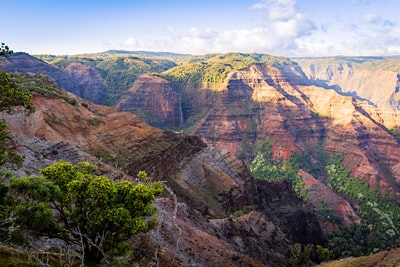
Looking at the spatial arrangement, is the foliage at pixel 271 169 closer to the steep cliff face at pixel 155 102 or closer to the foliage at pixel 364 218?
the foliage at pixel 364 218

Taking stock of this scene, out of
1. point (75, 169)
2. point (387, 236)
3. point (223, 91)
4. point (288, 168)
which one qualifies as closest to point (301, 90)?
point (223, 91)

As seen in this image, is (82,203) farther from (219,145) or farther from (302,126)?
(302,126)

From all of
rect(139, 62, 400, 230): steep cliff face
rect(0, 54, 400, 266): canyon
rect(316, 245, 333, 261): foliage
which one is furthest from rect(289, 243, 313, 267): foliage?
rect(139, 62, 400, 230): steep cliff face

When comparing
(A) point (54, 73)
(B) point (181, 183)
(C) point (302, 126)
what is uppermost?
(A) point (54, 73)

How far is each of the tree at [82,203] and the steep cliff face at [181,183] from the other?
7643mm

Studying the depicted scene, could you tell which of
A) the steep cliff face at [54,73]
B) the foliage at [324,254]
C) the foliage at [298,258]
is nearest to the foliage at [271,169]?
the foliage at [324,254]

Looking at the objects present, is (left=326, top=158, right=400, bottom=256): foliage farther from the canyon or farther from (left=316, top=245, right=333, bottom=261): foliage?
(left=316, top=245, right=333, bottom=261): foliage

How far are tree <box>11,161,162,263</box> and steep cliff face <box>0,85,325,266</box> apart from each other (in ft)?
25.1

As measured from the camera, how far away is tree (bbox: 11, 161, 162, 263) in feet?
58.4

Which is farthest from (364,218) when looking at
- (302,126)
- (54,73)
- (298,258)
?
(54,73)

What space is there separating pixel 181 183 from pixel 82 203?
47561mm

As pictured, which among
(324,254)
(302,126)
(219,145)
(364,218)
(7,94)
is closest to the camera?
(7,94)

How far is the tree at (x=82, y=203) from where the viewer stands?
58.4ft

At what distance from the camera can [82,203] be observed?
18.8 m
